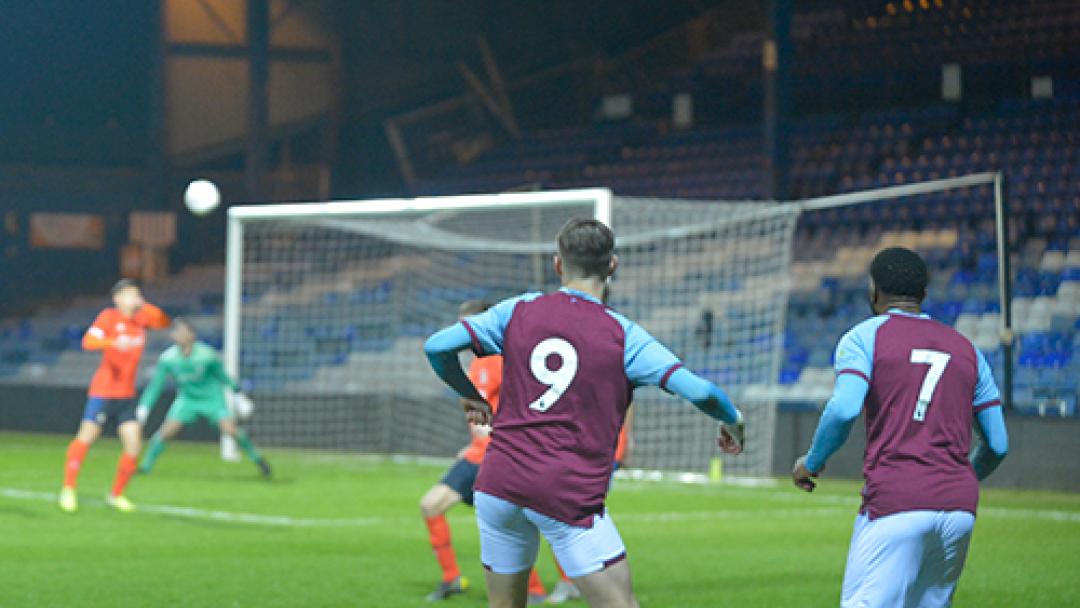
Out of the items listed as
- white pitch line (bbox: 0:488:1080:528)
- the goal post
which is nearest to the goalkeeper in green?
the goal post

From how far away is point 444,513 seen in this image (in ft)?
29.4

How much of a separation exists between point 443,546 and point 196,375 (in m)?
8.68

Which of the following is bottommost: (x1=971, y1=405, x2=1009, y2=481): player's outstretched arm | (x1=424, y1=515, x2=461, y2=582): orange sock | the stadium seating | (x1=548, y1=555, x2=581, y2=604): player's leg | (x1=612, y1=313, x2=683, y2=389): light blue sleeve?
(x1=548, y1=555, x2=581, y2=604): player's leg

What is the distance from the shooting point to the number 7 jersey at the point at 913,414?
4852 millimetres

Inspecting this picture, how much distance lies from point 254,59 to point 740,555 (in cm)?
2190

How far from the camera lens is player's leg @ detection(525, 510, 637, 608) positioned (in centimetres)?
477

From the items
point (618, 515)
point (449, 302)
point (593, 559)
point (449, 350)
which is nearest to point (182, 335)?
point (449, 302)

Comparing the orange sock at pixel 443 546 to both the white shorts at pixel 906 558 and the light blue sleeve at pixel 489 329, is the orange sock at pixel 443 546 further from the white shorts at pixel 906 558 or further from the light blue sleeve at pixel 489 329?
the white shorts at pixel 906 558

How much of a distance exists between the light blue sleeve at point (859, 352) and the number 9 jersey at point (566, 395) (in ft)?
1.82

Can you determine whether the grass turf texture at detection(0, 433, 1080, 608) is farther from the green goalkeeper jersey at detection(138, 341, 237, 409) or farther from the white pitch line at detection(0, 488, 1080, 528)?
the green goalkeeper jersey at detection(138, 341, 237, 409)

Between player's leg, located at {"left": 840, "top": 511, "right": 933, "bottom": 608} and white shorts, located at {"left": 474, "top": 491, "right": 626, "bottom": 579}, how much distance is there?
0.73 meters

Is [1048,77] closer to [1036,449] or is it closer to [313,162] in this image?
[1036,449]

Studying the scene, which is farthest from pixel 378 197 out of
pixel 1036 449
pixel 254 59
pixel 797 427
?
pixel 1036 449

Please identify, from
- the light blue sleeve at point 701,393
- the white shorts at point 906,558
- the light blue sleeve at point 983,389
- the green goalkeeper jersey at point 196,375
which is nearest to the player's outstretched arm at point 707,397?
the light blue sleeve at point 701,393
